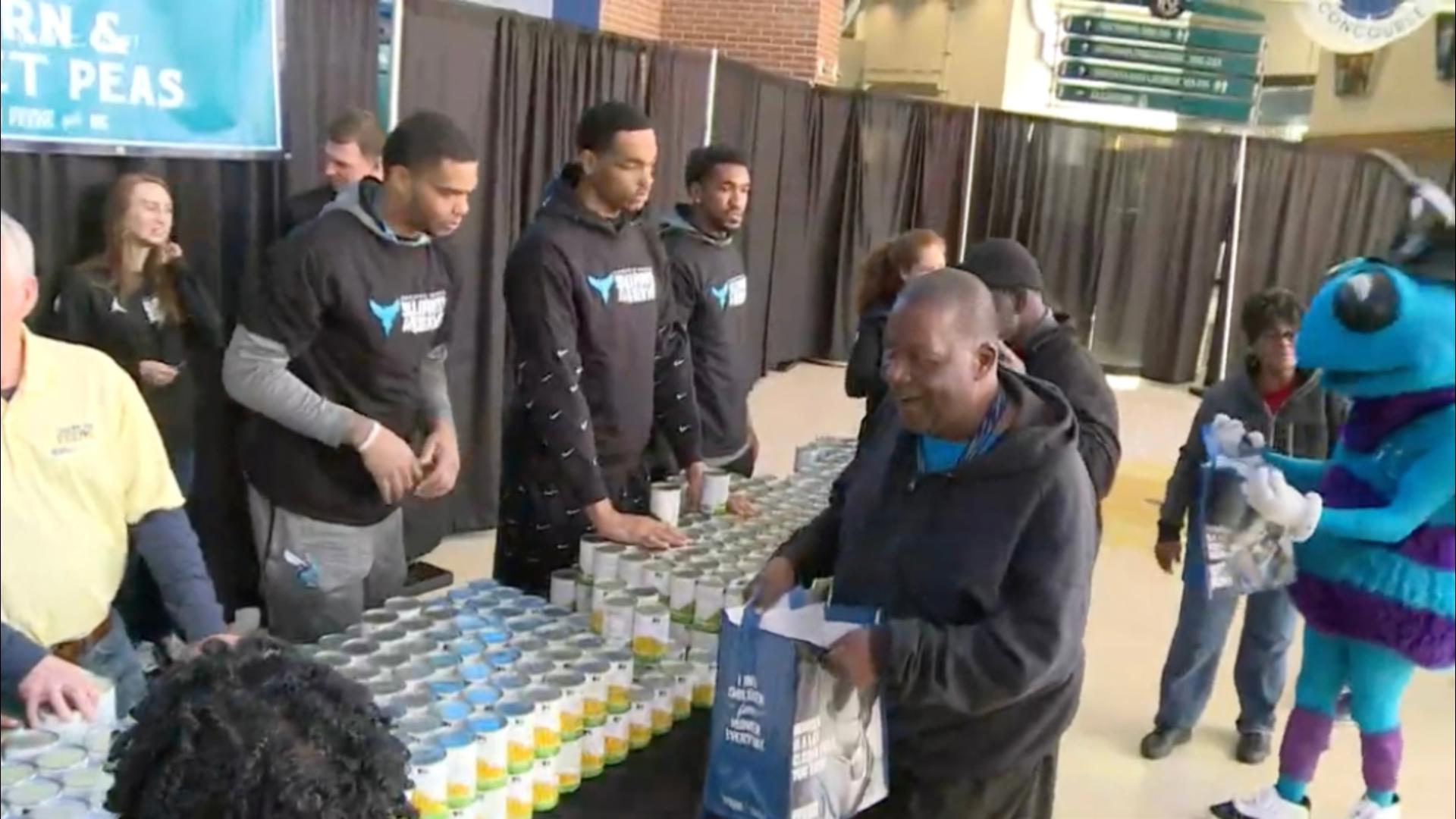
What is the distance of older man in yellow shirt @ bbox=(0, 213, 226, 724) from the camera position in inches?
35.0

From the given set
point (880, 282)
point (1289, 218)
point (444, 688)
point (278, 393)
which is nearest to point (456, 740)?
point (444, 688)

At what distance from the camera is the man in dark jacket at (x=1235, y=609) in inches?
102

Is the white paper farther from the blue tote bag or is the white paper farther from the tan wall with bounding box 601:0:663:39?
the tan wall with bounding box 601:0:663:39

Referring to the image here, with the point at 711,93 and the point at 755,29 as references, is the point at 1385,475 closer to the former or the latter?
the point at 711,93

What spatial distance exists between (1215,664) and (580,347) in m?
2.09

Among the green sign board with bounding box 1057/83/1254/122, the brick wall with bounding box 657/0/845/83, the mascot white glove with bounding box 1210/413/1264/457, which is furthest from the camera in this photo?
the brick wall with bounding box 657/0/845/83

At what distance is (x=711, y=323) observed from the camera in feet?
10.5

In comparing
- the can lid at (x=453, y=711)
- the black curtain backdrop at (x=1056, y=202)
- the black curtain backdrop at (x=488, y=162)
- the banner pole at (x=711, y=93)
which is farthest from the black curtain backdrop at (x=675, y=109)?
the can lid at (x=453, y=711)

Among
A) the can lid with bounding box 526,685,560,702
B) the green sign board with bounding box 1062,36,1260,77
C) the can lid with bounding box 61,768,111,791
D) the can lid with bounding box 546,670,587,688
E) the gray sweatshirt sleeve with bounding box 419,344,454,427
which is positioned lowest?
the can lid with bounding box 546,670,587,688

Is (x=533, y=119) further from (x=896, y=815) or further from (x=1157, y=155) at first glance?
(x=1157, y=155)

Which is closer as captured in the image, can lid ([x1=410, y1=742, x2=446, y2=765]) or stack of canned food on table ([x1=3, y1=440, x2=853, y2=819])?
stack of canned food on table ([x1=3, y1=440, x2=853, y2=819])

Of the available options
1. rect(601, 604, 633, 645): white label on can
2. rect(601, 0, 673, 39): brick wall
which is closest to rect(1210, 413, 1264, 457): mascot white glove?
rect(601, 604, 633, 645): white label on can

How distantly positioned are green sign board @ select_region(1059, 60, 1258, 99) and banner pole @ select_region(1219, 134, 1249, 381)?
147 centimetres

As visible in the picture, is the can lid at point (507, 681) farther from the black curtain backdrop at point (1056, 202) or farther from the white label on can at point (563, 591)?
the black curtain backdrop at point (1056, 202)
